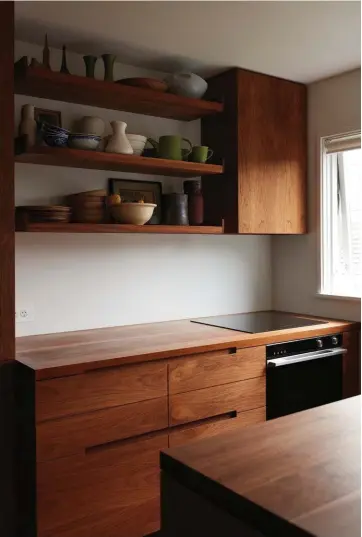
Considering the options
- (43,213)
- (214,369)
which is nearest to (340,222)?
(214,369)

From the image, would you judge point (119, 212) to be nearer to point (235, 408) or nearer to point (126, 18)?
point (126, 18)

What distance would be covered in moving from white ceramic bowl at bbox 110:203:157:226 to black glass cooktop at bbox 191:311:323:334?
0.78m

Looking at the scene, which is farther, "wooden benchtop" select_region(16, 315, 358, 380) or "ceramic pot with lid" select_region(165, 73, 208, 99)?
"ceramic pot with lid" select_region(165, 73, 208, 99)

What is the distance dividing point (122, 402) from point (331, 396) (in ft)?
4.45

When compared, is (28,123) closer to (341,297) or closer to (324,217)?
(324,217)

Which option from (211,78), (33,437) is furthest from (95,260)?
(211,78)

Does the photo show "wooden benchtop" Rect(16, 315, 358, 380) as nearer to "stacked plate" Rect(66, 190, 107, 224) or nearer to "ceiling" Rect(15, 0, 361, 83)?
"stacked plate" Rect(66, 190, 107, 224)

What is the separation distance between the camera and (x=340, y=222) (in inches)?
135

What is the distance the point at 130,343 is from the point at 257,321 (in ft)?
3.23

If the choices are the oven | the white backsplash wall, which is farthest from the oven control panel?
the white backsplash wall

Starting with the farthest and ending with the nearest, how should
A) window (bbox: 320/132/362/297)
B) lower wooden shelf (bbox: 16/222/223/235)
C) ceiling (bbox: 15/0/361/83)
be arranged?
window (bbox: 320/132/362/297)
lower wooden shelf (bbox: 16/222/223/235)
ceiling (bbox: 15/0/361/83)

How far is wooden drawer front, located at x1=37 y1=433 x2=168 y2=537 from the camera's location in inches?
84.3

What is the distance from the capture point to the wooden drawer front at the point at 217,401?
2.48 metres

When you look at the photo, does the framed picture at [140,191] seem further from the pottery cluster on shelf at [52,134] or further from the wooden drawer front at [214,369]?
the wooden drawer front at [214,369]
